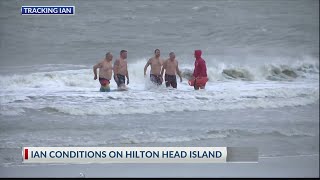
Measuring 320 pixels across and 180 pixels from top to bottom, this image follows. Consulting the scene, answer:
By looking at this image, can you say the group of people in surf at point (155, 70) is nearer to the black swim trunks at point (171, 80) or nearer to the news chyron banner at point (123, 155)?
the black swim trunks at point (171, 80)

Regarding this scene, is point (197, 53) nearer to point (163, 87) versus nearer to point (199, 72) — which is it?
point (199, 72)

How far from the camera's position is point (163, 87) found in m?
5.00

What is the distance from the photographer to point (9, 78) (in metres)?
4.84

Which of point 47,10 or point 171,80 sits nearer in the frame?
point 47,10

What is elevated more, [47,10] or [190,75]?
[47,10]

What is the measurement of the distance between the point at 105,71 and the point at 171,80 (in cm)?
56

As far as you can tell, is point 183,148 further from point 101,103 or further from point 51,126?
point 51,126

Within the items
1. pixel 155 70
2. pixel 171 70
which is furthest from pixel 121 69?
pixel 171 70

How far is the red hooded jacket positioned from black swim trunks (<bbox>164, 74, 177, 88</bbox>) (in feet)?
0.57


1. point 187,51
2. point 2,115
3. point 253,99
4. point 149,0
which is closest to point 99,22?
point 149,0

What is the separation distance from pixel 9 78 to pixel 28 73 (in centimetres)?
16

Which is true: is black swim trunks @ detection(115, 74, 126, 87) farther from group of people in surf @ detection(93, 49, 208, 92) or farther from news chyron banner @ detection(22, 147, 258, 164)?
news chyron banner @ detection(22, 147, 258, 164)

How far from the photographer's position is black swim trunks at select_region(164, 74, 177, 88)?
4996 millimetres

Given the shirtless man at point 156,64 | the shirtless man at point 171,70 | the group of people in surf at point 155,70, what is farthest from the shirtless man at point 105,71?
the shirtless man at point 171,70
